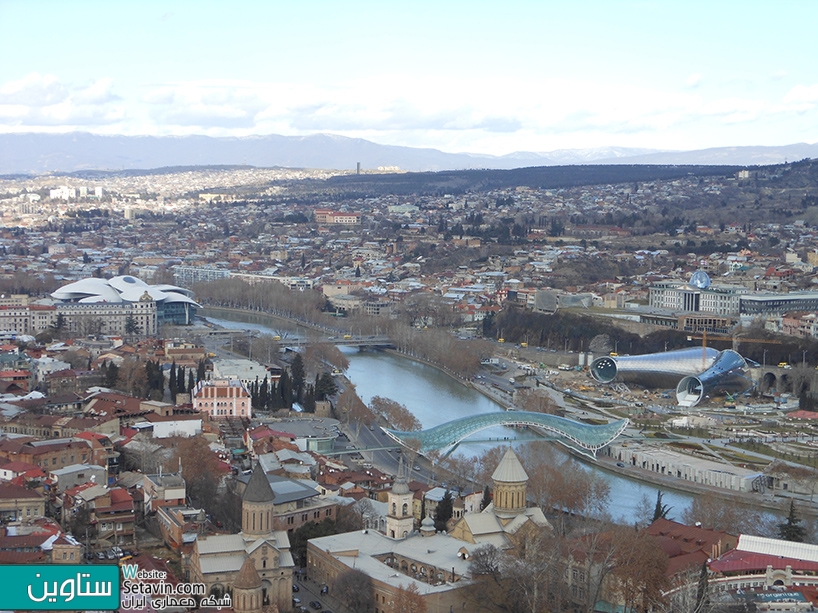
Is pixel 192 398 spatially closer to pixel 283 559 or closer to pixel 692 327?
pixel 283 559

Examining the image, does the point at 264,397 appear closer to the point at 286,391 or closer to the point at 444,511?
the point at 286,391

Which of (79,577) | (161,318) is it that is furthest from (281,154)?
(79,577)

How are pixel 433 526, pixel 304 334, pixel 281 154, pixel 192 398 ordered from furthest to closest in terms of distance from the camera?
pixel 281 154, pixel 304 334, pixel 192 398, pixel 433 526

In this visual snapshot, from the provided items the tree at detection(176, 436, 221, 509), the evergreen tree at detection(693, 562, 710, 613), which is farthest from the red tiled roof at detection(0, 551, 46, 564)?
the evergreen tree at detection(693, 562, 710, 613)

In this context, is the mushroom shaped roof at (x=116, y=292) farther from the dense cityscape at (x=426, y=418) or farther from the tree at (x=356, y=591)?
the tree at (x=356, y=591)

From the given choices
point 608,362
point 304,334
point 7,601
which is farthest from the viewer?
point 304,334

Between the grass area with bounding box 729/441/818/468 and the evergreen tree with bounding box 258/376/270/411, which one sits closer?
the grass area with bounding box 729/441/818/468

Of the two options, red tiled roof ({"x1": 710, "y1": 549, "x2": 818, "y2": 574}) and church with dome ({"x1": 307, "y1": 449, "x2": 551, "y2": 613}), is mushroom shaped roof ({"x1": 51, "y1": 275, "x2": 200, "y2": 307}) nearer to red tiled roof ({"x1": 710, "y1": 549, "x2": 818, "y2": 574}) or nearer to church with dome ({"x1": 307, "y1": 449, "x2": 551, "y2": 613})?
church with dome ({"x1": 307, "y1": 449, "x2": 551, "y2": 613})

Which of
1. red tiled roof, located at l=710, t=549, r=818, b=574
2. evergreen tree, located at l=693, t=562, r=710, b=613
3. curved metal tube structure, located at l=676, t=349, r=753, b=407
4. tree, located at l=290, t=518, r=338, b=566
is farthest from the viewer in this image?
curved metal tube structure, located at l=676, t=349, r=753, b=407
